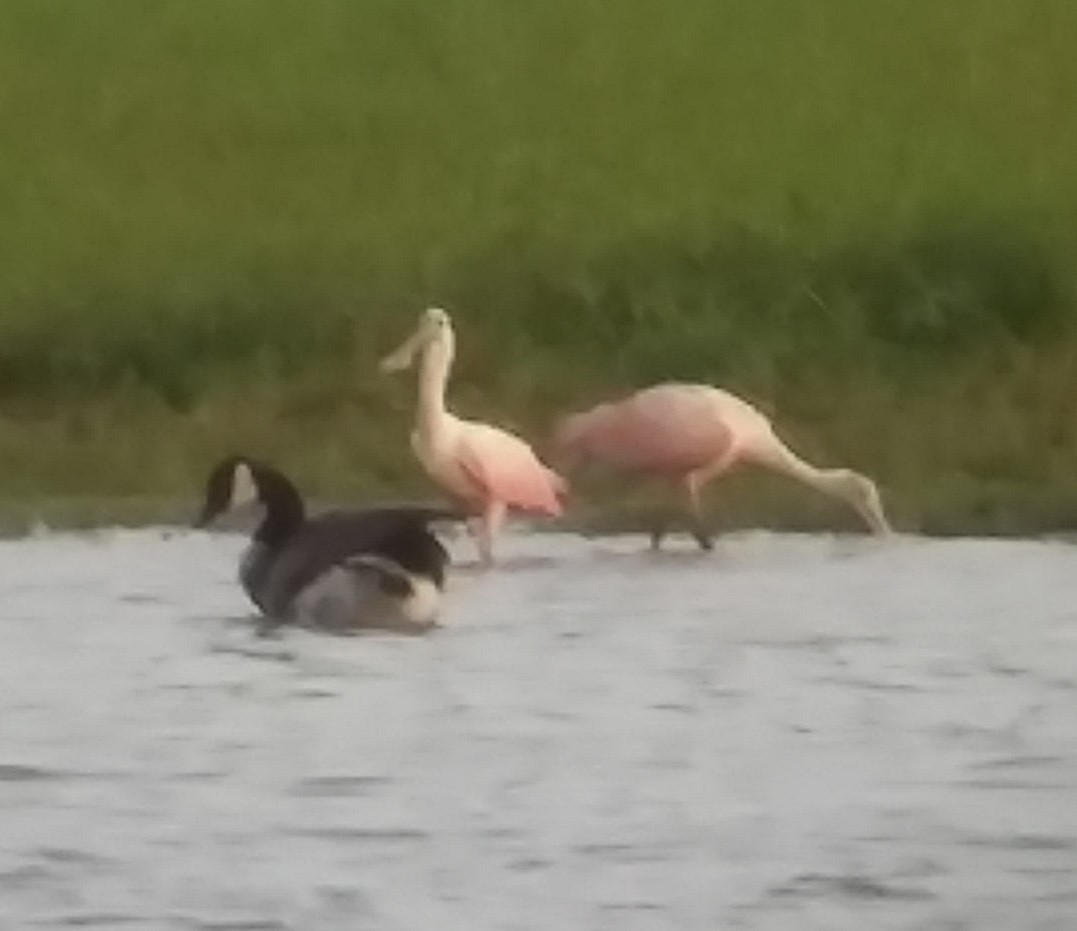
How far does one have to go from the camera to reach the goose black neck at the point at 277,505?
2131 mm

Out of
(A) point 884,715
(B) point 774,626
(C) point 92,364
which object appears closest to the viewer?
(A) point 884,715

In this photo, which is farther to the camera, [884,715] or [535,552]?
[535,552]

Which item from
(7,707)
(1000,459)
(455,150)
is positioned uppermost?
(455,150)

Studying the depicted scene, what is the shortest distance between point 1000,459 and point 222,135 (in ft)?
2.11

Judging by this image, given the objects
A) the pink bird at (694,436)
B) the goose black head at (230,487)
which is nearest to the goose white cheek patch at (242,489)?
the goose black head at (230,487)

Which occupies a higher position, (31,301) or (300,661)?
(31,301)

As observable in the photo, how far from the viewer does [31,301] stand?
2311mm

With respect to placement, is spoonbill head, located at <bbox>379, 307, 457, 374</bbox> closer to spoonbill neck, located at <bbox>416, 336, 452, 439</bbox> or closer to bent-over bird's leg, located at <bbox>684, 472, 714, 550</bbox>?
spoonbill neck, located at <bbox>416, 336, 452, 439</bbox>

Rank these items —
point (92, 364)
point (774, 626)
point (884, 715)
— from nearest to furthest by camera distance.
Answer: point (884, 715) → point (774, 626) → point (92, 364)

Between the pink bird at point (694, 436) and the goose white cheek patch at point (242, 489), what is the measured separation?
234 millimetres

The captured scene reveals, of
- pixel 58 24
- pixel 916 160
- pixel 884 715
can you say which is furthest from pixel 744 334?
pixel 58 24

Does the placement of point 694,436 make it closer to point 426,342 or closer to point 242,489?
point 426,342

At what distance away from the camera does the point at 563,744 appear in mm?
1903

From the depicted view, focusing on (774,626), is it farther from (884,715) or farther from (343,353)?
(343,353)
